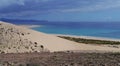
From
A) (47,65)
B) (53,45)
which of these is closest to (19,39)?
(53,45)

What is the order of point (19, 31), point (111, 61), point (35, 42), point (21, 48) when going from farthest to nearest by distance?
point (19, 31)
point (35, 42)
point (21, 48)
point (111, 61)

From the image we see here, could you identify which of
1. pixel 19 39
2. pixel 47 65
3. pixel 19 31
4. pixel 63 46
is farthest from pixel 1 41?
pixel 47 65

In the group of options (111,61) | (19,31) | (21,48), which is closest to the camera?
(111,61)

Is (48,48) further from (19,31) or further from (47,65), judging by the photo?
(47,65)

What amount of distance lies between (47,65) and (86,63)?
1745 millimetres

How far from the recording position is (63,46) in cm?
3147

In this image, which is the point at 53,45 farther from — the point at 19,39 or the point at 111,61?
the point at 111,61

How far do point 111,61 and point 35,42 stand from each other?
41.5 ft

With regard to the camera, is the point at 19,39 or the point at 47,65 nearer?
the point at 47,65

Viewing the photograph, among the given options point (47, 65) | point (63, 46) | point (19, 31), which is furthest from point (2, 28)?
point (47, 65)

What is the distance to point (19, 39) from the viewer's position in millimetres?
27875

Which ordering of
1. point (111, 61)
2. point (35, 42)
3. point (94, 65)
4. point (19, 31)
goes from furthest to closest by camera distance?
point (19, 31)
point (35, 42)
point (111, 61)
point (94, 65)

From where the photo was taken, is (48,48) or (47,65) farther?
(48,48)

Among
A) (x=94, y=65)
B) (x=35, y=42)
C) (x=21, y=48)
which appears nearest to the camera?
(x=94, y=65)
